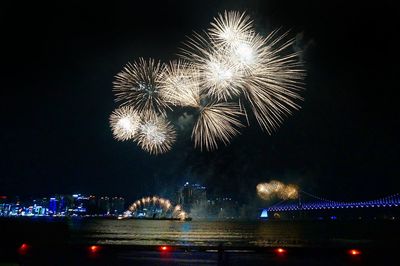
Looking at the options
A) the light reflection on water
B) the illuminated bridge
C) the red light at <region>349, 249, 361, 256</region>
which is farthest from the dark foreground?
the illuminated bridge

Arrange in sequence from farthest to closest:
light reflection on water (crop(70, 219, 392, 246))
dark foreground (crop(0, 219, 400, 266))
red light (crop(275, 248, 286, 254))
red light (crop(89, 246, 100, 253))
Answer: light reflection on water (crop(70, 219, 392, 246))
red light (crop(89, 246, 100, 253))
red light (crop(275, 248, 286, 254))
dark foreground (crop(0, 219, 400, 266))

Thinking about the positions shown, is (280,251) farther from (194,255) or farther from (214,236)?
(214,236)

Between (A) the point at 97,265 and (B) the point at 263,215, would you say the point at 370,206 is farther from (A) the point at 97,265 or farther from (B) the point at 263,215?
(A) the point at 97,265

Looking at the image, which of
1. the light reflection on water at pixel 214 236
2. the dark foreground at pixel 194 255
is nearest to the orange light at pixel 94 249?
the dark foreground at pixel 194 255

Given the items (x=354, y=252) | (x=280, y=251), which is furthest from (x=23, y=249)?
(x=354, y=252)

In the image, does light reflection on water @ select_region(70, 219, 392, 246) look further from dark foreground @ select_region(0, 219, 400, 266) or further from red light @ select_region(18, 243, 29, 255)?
red light @ select_region(18, 243, 29, 255)

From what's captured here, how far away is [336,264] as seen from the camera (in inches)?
442

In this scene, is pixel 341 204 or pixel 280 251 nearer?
pixel 280 251

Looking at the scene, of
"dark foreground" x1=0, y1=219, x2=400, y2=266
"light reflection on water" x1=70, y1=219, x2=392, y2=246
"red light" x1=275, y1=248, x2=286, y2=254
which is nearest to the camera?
"dark foreground" x1=0, y1=219, x2=400, y2=266

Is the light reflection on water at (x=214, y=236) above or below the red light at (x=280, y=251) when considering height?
below

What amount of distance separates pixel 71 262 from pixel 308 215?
185183mm

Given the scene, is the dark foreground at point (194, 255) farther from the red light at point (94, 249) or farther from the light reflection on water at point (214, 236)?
the light reflection on water at point (214, 236)

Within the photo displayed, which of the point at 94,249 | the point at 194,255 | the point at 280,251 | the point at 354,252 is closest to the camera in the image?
the point at 354,252

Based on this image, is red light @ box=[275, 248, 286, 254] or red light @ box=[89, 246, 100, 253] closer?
red light @ box=[275, 248, 286, 254]
